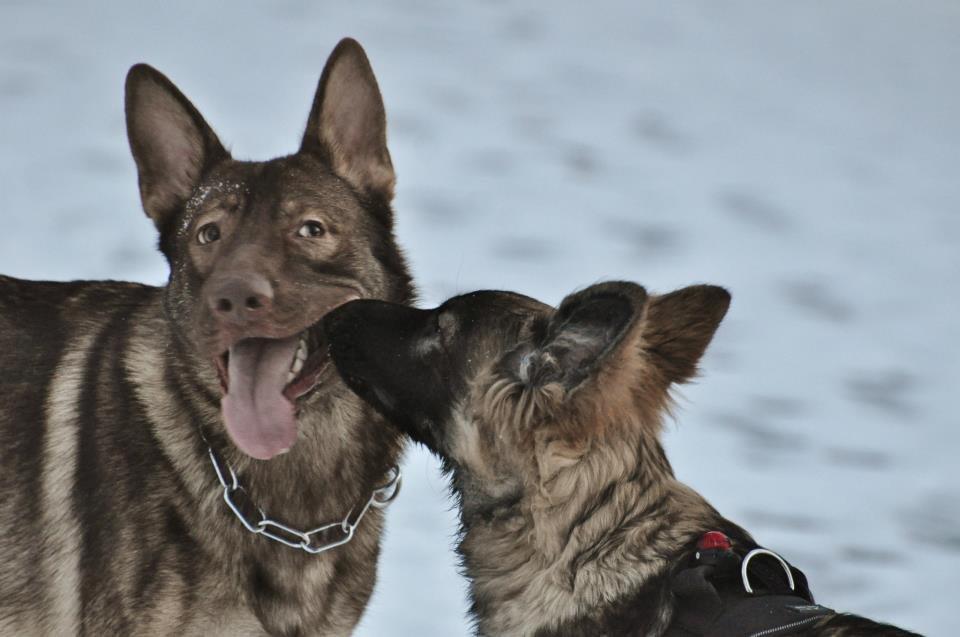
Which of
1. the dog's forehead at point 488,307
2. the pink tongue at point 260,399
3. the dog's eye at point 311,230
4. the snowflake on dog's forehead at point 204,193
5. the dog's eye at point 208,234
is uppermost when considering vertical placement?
the dog's forehead at point 488,307

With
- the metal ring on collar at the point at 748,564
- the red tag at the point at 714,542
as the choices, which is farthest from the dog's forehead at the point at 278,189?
the metal ring on collar at the point at 748,564

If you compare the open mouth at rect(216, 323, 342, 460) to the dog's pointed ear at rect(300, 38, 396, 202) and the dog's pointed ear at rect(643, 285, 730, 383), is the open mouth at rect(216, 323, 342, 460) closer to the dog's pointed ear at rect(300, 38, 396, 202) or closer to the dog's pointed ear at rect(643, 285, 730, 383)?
the dog's pointed ear at rect(300, 38, 396, 202)

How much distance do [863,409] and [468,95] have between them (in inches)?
178

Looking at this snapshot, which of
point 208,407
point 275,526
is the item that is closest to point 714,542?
point 275,526

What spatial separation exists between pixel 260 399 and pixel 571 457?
33.9 inches

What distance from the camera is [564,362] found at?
10.4 ft

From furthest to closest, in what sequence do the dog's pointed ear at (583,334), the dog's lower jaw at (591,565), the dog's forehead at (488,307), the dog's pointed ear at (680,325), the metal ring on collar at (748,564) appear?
1. the dog's forehead at (488,307)
2. the dog's pointed ear at (680,325)
3. the dog's lower jaw at (591,565)
4. the metal ring on collar at (748,564)
5. the dog's pointed ear at (583,334)

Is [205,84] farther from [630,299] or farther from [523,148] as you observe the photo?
[630,299]

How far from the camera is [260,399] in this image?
3523 millimetres

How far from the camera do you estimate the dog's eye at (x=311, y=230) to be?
3.59 metres

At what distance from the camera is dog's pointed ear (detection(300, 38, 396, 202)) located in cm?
377

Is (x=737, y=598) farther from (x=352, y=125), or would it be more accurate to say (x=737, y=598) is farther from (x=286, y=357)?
(x=352, y=125)

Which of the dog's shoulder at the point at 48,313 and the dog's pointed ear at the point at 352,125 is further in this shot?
the dog's pointed ear at the point at 352,125

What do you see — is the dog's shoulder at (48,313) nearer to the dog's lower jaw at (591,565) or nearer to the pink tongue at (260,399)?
the pink tongue at (260,399)
